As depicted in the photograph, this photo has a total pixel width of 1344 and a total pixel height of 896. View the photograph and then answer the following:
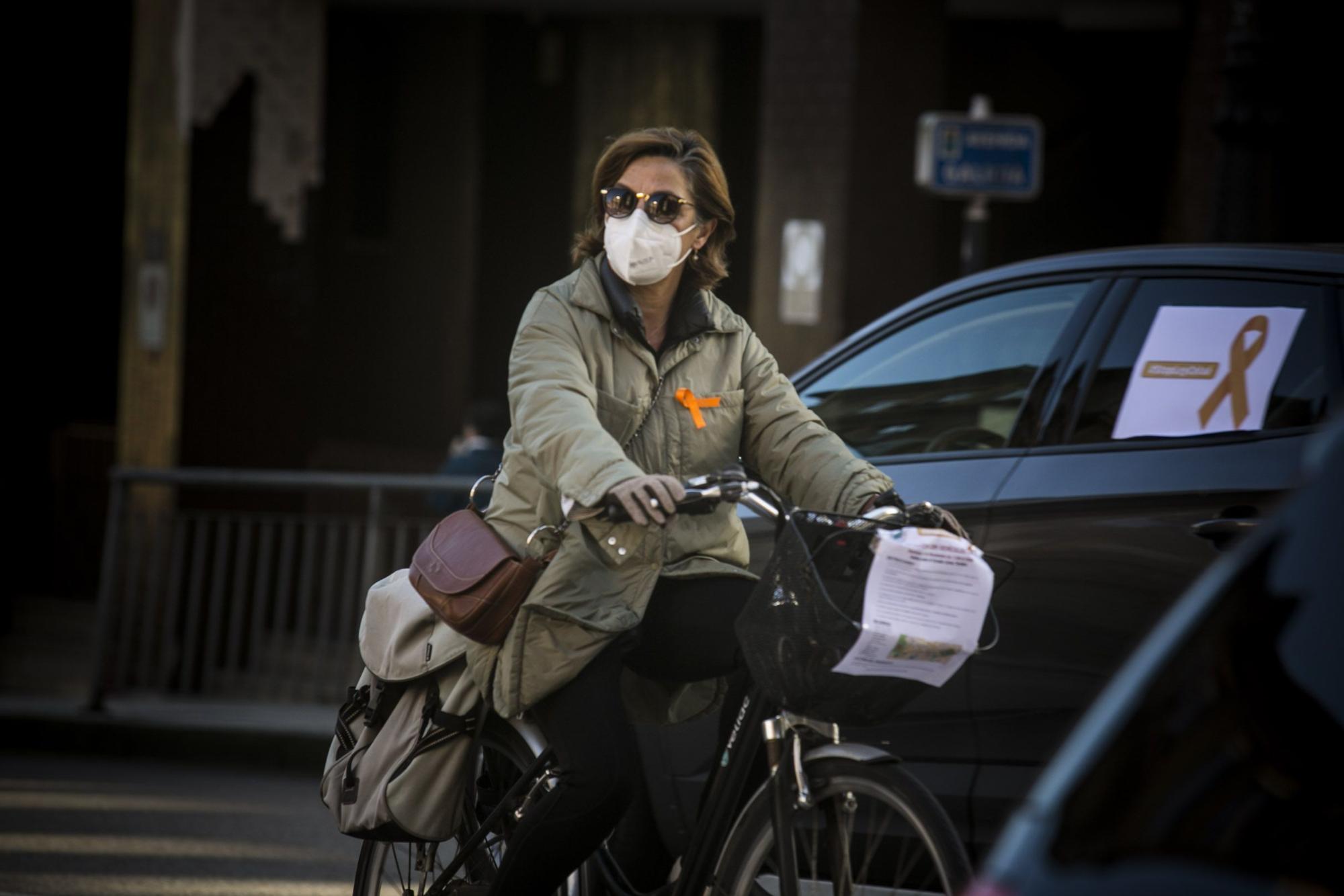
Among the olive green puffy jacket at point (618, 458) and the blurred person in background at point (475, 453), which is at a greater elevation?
the olive green puffy jacket at point (618, 458)

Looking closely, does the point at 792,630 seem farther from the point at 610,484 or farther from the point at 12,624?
the point at 12,624

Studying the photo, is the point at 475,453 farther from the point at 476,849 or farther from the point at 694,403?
the point at 694,403

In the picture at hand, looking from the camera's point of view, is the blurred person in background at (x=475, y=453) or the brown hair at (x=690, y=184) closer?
the brown hair at (x=690, y=184)

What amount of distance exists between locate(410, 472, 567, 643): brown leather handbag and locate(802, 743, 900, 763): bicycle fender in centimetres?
61

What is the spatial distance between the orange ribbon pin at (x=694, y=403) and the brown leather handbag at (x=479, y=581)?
1.05ft

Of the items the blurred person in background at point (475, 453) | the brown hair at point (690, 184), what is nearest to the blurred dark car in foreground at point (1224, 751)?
the brown hair at point (690, 184)

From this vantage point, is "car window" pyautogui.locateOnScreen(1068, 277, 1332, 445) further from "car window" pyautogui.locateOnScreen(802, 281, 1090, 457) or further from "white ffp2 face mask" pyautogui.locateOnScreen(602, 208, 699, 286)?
"white ffp2 face mask" pyautogui.locateOnScreen(602, 208, 699, 286)

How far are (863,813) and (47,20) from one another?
485 inches

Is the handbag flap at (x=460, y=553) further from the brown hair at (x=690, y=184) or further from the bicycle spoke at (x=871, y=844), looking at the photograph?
the bicycle spoke at (x=871, y=844)

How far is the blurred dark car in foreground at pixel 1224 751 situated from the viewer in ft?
4.97

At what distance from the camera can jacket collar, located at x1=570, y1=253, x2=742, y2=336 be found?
133 inches

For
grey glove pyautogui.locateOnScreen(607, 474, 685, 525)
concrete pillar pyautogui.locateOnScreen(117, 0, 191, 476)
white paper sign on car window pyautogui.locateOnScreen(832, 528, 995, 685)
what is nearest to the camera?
white paper sign on car window pyautogui.locateOnScreen(832, 528, 995, 685)

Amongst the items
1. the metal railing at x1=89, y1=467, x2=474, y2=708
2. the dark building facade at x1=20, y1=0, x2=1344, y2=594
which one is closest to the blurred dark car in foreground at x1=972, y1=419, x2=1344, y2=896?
the metal railing at x1=89, y1=467, x2=474, y2=708

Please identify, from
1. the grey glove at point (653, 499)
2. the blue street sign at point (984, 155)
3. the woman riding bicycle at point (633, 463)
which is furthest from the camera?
the blue street sign at point (984, 155)
